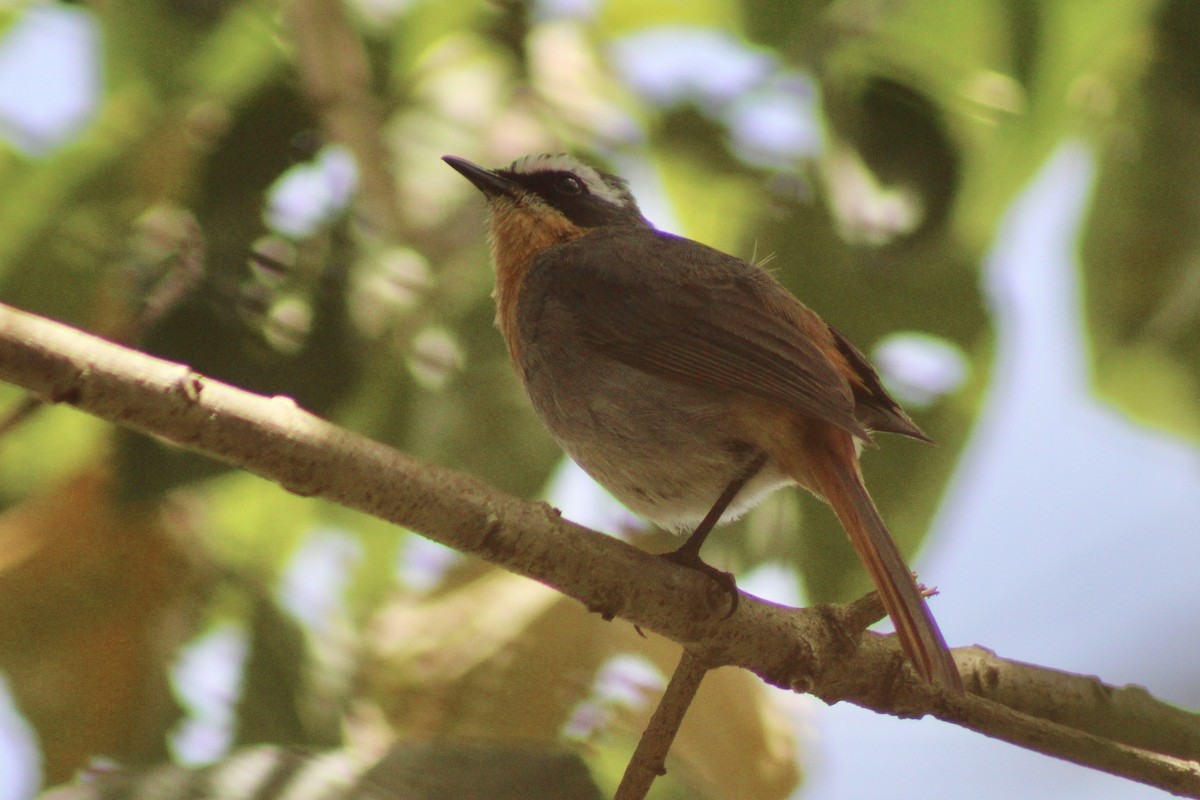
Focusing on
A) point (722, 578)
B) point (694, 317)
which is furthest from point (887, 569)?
point (694, 317)

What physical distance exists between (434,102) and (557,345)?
4.88 feet

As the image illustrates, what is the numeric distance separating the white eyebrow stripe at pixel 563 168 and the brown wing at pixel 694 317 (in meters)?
0.49

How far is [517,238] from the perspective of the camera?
3961 mm

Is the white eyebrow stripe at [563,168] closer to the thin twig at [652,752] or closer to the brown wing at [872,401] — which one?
the brown wing at [872,401]

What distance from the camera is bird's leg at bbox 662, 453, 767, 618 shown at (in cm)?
270

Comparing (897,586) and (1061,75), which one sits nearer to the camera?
(897,586)

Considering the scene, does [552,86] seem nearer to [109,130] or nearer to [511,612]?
[109,130]

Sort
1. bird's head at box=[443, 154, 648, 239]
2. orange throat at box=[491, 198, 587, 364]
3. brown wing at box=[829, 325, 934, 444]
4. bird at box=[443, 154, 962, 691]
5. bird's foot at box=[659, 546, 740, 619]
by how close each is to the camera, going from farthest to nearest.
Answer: bird's head at box=[443, 154, 648, 239]
orange throat at box=[491, 198, 587, 364]
brown wing at box=[829, 325, 934, 444]
bird at box=[443, 154, 962, 691]
bird's foot at box=[659, 546, 740, 619]

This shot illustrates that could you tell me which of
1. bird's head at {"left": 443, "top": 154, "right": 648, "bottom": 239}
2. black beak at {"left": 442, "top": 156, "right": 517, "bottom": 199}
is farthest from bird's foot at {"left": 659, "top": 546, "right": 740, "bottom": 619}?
black beak at {"left": 442, "top": 156, "right": 517, "bottom": 199}

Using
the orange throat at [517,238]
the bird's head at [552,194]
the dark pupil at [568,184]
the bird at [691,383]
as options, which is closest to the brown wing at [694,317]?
the bird at [691,383]

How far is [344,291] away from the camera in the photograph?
3.73m

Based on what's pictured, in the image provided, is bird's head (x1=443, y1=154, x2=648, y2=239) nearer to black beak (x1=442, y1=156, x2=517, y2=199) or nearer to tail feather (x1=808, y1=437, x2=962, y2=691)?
black beak (x1=442, y1=156, x2=517, y2=199)

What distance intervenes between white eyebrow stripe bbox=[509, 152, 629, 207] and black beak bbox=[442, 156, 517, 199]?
4.0 inches

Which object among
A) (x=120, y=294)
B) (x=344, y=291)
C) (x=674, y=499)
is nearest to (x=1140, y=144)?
(x=674, y=499)
